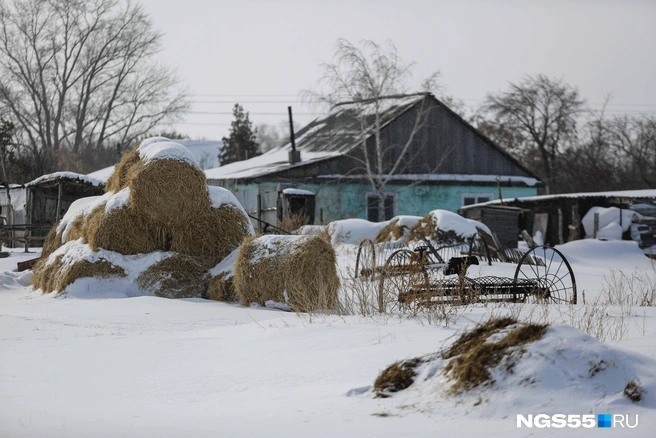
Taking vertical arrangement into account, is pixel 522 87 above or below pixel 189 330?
above

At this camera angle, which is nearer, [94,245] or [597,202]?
[94,245]

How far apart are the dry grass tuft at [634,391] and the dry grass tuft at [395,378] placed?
123 cm

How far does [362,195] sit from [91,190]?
34.3ft

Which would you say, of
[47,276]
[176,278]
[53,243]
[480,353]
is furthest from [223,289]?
[480,353]

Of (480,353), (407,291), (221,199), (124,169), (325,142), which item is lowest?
(480,353)

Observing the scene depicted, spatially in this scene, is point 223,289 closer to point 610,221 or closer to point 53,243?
point 53,243

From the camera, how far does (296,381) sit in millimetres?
5375

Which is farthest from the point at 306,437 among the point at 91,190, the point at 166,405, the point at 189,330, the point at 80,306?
the point at 91,190

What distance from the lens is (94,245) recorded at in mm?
12336

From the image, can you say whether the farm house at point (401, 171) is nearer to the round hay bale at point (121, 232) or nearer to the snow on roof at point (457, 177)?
the snow on roof at point (457, 177)

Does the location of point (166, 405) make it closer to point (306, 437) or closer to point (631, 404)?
point (306, 437)

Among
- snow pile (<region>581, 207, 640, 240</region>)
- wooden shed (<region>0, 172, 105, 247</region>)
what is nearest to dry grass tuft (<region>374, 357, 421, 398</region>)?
wooden shed (<region>0, 172, 105, 247</region>)

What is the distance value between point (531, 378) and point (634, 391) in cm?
57

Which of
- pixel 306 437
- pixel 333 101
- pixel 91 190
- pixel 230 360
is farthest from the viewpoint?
pixel 333 101
